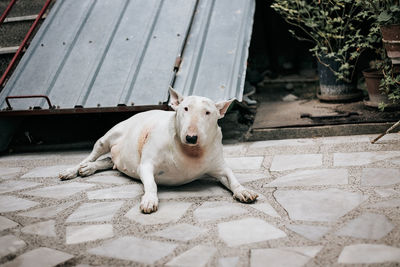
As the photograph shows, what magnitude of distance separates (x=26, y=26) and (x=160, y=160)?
4.55m

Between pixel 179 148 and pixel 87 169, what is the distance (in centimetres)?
133

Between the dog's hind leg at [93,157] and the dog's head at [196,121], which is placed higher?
the dog's head at [196,121]

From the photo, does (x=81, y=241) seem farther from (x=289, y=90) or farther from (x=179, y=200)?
(x=289, y=90)

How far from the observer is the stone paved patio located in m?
2.37

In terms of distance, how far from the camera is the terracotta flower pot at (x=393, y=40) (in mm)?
4297

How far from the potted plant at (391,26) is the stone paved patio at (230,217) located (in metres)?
0.94

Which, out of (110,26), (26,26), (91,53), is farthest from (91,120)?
(26,26)

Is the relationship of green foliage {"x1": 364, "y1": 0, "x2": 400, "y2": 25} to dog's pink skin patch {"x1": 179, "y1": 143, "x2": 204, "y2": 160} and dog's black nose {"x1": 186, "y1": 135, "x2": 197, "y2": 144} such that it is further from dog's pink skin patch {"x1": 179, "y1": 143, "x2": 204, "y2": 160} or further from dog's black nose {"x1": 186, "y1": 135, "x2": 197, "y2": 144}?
dog's black nose {"x1": 186, "y1": 135, "x2": 197, "y2": 144}

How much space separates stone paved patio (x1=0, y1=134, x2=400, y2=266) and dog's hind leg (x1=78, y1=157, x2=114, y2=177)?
82 millimetres

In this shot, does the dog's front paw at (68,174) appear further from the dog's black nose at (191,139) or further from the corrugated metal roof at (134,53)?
the dog's black nose at (191,139)

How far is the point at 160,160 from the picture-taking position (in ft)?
11.0

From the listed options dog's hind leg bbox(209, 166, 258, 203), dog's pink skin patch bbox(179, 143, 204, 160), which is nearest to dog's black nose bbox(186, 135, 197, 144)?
dog's pink skin patch bbox(179, 143, 204, 160)

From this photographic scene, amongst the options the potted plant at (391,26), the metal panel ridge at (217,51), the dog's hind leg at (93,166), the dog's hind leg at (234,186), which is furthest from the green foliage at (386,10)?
the dog's hind leg at (93,166)

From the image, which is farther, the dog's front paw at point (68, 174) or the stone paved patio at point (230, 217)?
the dog's front paw at point (68, 174)
